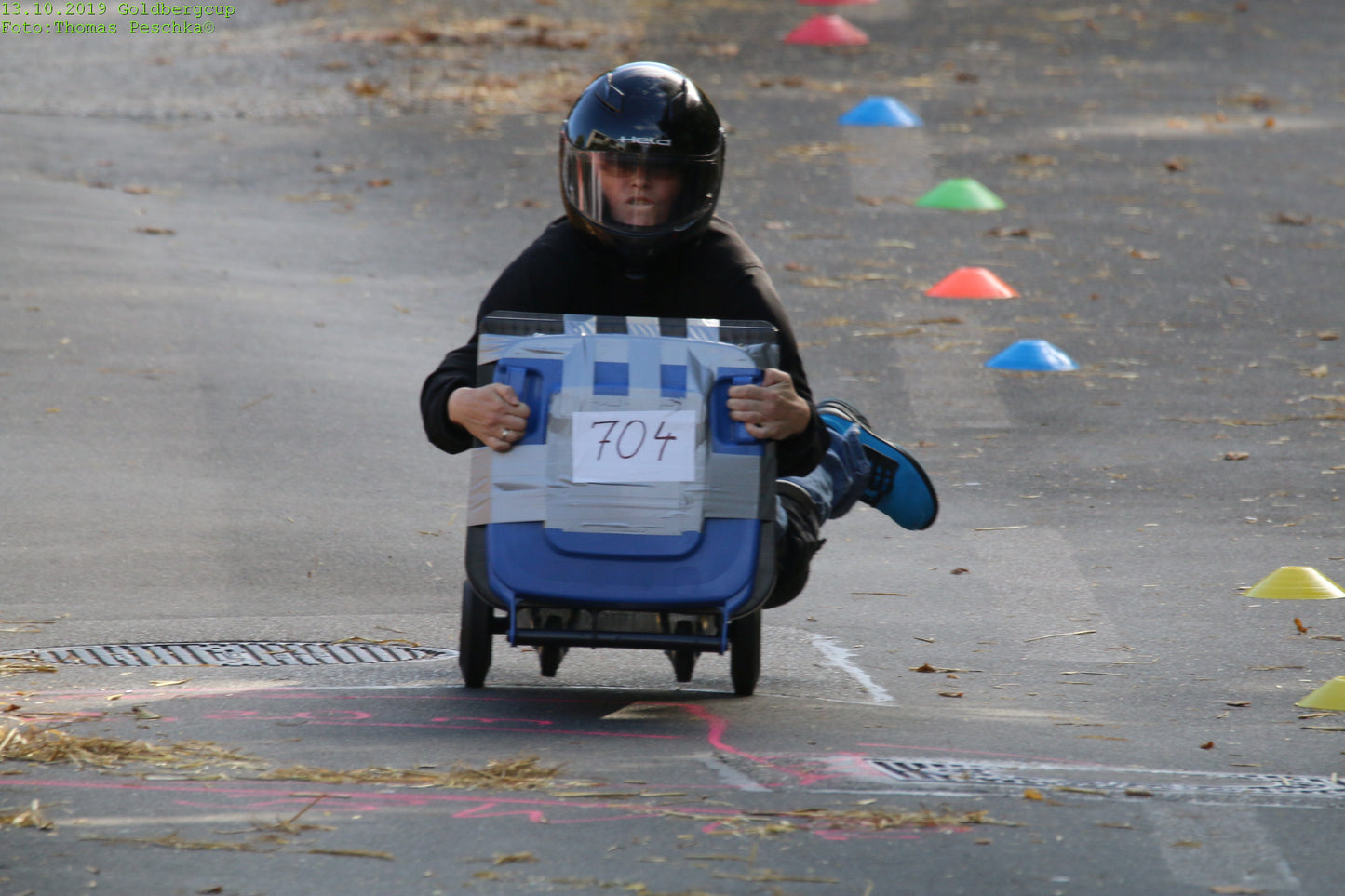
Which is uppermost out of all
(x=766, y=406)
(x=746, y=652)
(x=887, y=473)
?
(x=766, y=406)

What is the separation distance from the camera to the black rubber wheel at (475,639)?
14.0ft

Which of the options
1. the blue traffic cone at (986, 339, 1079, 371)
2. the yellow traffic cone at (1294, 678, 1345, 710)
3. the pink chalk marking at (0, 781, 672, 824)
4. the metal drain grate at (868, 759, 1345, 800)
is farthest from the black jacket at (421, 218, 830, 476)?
the blue traffic cone at (986, 339, 1079, 371)

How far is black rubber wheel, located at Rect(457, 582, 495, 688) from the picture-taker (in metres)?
4.27

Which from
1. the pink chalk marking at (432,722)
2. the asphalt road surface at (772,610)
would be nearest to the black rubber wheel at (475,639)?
the asphalt road surface at (772,610)

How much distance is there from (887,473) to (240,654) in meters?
1.90

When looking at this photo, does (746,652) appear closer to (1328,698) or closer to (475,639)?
(475,639)

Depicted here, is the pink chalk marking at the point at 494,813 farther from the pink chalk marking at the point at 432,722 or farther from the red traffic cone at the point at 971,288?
the red traffic cone at the point at 971,288

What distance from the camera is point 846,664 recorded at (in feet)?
16.0

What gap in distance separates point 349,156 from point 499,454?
9452 millimetres

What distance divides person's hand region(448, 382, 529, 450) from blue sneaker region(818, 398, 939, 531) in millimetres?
1350

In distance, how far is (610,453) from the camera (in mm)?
3930

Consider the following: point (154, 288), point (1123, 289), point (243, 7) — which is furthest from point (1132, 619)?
point (243, 7)

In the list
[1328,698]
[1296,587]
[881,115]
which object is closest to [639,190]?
[1328,698]

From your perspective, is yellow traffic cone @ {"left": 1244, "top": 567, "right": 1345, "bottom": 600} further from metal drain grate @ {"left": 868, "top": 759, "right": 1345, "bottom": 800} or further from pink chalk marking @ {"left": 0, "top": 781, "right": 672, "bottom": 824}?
pink chalk marking @ {"left": 0, "top": 781, "right": 672, "bottom": 824}
